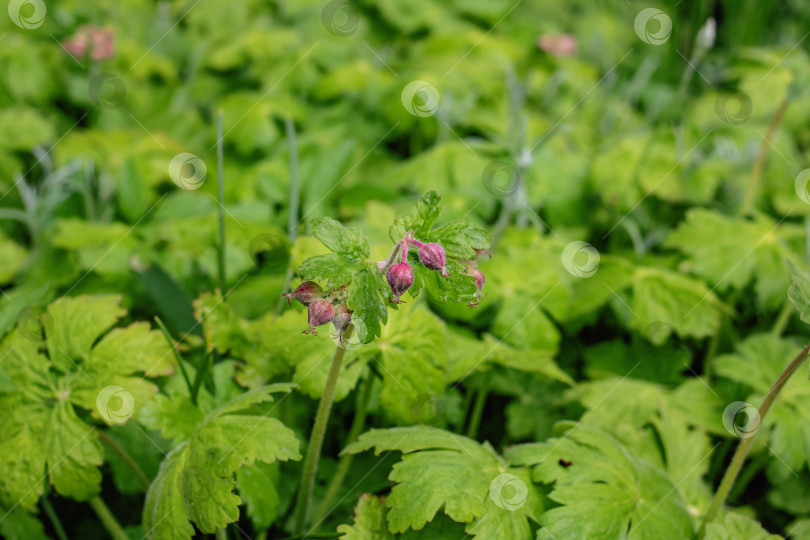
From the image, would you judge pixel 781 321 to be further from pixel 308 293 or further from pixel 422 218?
pixel 308 293

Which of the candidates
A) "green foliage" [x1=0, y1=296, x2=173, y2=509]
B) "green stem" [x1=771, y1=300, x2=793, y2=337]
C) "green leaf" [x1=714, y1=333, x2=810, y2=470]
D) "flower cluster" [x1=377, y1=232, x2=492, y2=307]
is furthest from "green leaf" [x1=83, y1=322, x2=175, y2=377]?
"green stem" [x1=771, y1=300, x2=793, y2=337]

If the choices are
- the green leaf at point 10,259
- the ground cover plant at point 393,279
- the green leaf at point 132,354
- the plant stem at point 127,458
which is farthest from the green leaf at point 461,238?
the green leaf at point 10,259

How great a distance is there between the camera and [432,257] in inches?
34.8

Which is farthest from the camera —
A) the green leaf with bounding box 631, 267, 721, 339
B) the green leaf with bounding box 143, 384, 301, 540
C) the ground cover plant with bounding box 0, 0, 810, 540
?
the green leaf with bounding box 631, 267, 721, 339

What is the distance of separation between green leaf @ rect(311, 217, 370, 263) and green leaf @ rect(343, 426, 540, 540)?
1.29 feet

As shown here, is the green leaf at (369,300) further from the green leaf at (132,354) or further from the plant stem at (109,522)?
the plant stem at (109,522)

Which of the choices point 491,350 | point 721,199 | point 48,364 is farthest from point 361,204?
point 721,199

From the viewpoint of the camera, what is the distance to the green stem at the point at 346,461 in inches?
52.2

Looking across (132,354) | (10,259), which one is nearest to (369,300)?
(132,354)

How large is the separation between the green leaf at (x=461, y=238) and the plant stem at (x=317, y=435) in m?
0.20

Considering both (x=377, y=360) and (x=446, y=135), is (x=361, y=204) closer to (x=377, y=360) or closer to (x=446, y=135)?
(x=446, y=135)

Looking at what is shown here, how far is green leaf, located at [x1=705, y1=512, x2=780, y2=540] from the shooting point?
3.55ft

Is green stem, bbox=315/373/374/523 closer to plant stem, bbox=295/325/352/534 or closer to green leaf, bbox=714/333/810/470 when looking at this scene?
plant stem, bbox=295/325/352/534

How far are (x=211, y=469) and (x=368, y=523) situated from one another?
295 mm
